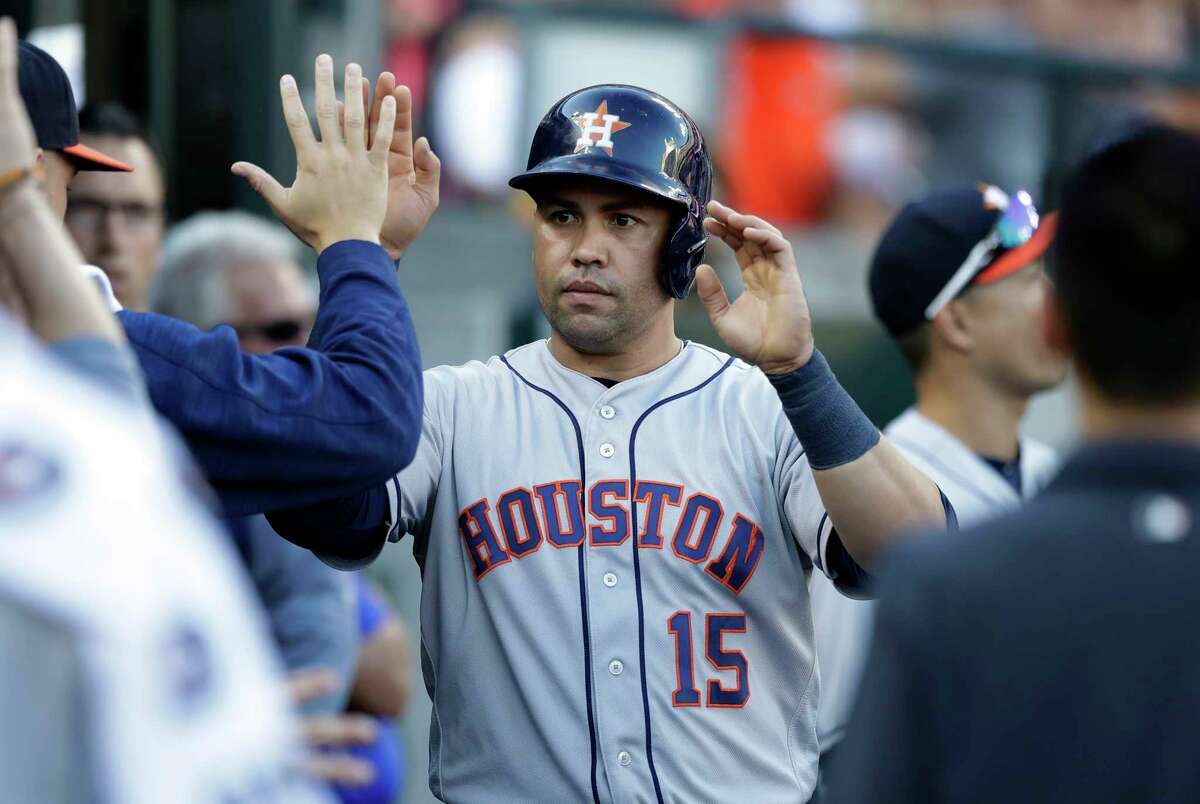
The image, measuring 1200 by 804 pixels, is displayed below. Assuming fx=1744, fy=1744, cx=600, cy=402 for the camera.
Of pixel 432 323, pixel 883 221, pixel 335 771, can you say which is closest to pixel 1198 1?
pixel 883 221

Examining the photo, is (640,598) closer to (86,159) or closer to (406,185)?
(406,185)

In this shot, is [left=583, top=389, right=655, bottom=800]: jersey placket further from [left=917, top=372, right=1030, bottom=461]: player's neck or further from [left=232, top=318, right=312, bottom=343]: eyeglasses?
[left=232, top=318, right=312, bottom=343]: eyeglasses

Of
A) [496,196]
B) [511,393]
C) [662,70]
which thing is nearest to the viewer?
[511,393]

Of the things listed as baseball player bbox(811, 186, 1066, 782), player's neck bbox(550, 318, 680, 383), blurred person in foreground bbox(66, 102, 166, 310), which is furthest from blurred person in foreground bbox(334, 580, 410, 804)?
player's neck bbox(550, 318, 680, 383)

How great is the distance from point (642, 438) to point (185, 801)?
1886 millimetres

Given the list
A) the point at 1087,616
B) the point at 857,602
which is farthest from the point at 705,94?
the point at 1087,616

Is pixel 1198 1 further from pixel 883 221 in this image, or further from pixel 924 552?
pixel 924 552

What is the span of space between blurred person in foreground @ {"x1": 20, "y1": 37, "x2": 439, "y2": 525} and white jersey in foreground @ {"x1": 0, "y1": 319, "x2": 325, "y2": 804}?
3.42 ft

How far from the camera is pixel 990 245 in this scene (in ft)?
14.5

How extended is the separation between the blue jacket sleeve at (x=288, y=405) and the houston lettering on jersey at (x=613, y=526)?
21.0 inches

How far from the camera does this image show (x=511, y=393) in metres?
3.38

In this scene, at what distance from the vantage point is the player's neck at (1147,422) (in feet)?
6.08

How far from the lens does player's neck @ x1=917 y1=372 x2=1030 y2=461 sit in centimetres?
437

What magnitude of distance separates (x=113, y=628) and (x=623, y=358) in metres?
2.07
